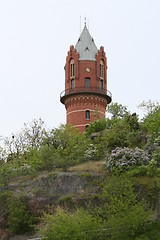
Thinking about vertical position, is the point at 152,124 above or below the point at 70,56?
below

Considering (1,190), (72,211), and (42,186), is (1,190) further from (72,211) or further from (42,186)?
(72,211)

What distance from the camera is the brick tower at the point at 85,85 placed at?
146 feet

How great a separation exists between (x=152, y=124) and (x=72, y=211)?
28.4 feet

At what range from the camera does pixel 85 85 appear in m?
45.5

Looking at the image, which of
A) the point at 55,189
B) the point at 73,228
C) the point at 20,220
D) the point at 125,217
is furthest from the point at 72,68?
the point at 73,228

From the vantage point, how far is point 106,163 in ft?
80.5

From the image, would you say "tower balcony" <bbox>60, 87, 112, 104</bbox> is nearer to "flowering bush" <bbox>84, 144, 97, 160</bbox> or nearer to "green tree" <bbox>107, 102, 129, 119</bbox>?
"green tree" <bbox>107, 102, 129, 119</bbox>

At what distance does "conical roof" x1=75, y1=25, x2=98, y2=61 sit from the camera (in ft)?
153

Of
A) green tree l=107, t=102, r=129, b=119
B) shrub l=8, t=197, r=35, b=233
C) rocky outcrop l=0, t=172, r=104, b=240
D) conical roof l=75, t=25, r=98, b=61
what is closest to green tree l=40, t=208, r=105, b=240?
rocky outcrop l=0, t=172, r=104, b=240

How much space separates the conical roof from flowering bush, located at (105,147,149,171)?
79.2 ft

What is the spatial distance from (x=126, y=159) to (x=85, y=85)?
22712mm

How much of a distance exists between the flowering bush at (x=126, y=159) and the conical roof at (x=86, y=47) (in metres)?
24.2

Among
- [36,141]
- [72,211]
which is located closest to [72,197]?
[72,211]

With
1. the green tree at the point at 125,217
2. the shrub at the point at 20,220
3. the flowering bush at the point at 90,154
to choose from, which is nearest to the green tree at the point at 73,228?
the green tree at the point at 125,217
